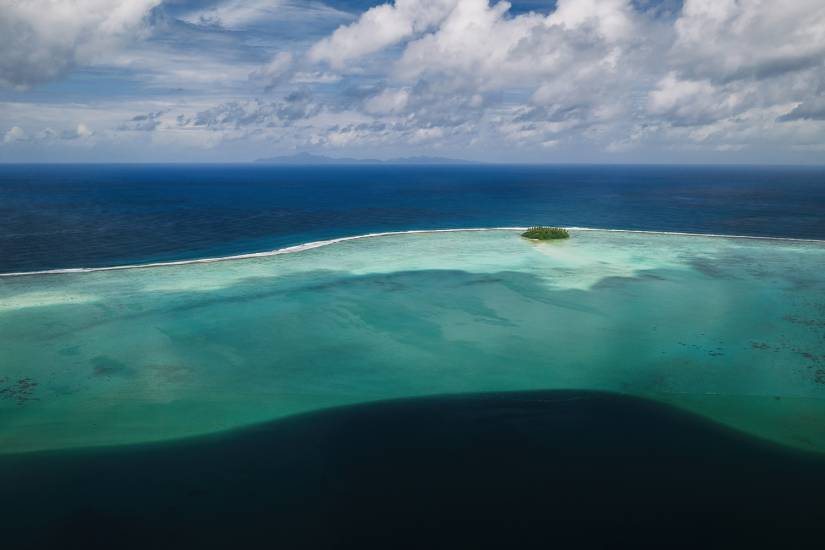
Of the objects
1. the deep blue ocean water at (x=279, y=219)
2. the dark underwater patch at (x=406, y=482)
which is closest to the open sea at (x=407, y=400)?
the dark underwater patch at (x=406, y=482)

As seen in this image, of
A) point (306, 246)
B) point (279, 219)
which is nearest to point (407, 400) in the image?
point (306, 246)

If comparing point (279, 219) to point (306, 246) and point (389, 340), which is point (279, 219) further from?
point (389, 340)

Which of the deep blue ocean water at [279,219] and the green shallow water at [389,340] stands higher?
the deep blue ocean water at [279,219]

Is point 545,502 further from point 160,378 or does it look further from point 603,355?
point 160,378

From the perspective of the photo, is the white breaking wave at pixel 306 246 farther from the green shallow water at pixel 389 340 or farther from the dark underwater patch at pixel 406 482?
the dark underwater patch at pixel 406 482

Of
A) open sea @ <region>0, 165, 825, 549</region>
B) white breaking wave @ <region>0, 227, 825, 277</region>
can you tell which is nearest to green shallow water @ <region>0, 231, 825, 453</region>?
open sea @ <region>0, 165, 825, 549</region>

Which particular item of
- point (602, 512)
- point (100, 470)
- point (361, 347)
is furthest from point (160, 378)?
point (602, 512)
